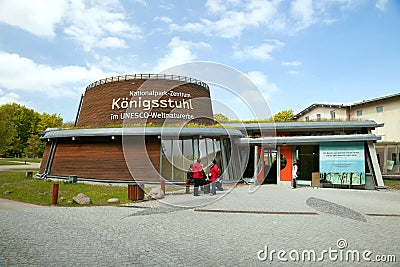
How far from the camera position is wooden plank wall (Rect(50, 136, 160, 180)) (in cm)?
2014

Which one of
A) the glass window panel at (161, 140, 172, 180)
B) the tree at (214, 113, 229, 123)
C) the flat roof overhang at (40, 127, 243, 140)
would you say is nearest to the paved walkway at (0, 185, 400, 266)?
the glass window panel at (161, 140, 172, 180)

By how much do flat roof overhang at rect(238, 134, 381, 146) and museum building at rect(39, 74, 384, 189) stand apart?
→ 54mm

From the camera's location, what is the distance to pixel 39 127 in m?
65.8

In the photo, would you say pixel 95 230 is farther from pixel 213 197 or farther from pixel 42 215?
pixel 213 197

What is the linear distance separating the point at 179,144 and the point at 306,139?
316 inches

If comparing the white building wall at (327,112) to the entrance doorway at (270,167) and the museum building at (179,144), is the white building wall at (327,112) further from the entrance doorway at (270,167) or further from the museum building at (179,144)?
the entrance doorway at (270,167)

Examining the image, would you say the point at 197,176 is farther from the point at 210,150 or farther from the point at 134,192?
the point at 210,150

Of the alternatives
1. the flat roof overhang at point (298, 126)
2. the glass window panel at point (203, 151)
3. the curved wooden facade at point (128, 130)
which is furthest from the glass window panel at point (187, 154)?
the flat roof overhang at point (298, 126)

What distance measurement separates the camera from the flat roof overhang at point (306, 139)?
62.6 feet

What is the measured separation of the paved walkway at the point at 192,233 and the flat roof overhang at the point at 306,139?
23.7 ft

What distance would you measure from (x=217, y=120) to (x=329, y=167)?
12.3 m

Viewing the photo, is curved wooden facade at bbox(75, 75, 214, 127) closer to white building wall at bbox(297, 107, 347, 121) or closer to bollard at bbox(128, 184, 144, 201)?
bollard at bbox(128, 184, 144, 201)

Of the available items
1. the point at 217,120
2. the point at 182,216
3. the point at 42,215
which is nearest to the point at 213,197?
the point at 182,216

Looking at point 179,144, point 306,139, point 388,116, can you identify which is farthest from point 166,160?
point 388,116
